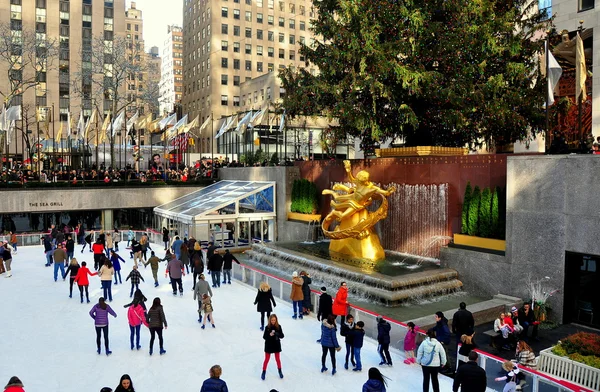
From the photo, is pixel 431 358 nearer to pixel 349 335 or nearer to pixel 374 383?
pixel 349 335

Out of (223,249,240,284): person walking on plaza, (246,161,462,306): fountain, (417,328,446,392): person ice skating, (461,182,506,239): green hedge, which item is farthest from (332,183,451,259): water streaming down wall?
(417,328,446,392): person ice skating

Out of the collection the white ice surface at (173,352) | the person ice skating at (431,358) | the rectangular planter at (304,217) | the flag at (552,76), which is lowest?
the white ice surface at (173,352)

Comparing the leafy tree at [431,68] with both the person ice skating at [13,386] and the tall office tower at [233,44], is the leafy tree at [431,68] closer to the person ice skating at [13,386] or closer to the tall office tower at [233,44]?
the person ice skating at [13,386]

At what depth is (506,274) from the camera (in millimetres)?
15016

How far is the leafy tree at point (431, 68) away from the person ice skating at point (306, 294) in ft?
32.8

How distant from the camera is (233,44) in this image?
227 feet

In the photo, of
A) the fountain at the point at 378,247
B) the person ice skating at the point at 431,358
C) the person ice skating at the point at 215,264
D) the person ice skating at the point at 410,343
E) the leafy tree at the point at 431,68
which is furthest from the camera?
the leafy tree at the point at 431,68

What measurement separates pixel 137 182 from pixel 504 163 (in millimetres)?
24639

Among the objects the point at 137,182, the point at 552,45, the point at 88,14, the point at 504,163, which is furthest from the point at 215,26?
the point at 504,163

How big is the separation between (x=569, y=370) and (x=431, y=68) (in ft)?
55.2

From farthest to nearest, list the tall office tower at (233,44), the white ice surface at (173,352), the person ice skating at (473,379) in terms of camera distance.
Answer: the tall office tower at (233,44), the white ice surface at (173,352), the person ice skating at (473,379)

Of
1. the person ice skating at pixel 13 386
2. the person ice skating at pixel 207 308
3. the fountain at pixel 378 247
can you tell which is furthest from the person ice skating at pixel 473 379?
the fountain at pixel 378 247

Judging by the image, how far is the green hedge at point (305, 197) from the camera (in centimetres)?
2597

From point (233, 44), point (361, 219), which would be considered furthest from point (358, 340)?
point (233, 44)
